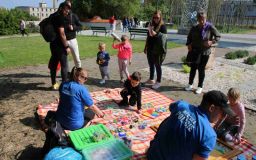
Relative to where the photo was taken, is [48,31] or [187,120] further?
[48,31]

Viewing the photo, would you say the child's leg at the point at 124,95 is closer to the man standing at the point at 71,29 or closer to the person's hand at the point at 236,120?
the man standing at the point at 71,29

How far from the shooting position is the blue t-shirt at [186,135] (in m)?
Result: 2.56

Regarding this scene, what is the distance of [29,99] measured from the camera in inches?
247

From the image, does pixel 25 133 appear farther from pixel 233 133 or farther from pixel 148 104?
pixel 233 133

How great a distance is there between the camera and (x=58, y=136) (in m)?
3.68

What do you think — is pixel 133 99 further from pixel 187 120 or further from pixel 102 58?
pixel 187 120

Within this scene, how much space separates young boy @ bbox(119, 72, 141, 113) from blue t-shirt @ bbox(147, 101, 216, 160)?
2656mm

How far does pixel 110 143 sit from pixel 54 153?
0.81 meters

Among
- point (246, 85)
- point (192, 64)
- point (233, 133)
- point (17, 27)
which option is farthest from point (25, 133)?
point (17, 27)

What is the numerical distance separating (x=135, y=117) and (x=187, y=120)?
2.76 meters

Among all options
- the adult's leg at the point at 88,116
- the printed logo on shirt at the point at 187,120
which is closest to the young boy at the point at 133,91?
the adult's leg at the point at 88,116

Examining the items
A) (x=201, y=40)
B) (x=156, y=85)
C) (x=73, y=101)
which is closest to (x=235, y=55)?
(x=201, y=40)

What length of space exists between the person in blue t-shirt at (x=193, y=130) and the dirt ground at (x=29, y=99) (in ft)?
7.33

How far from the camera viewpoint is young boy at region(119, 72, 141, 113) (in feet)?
18.1
